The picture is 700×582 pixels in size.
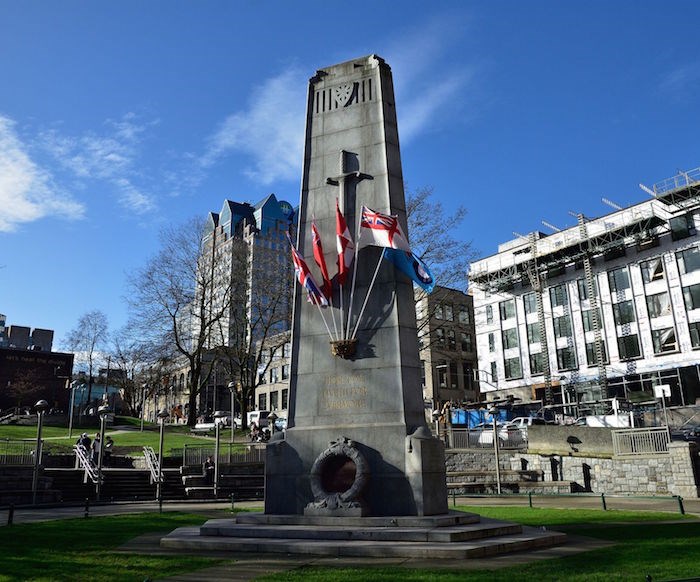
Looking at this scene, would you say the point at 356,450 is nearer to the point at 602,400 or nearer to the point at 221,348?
the point at 221,348

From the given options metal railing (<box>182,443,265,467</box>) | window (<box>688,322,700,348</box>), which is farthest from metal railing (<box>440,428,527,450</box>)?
window (<box>688,322,700,348</box>)

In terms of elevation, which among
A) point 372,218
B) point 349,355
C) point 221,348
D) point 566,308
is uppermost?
point 566,308

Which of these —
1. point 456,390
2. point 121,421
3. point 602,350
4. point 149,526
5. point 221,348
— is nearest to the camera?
point 149,526

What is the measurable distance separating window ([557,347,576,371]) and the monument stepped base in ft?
156

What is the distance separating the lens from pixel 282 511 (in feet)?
46.3

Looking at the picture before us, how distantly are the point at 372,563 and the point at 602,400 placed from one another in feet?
149

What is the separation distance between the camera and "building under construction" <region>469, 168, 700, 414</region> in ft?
164

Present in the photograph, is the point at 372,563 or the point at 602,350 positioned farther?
the point at 602,350

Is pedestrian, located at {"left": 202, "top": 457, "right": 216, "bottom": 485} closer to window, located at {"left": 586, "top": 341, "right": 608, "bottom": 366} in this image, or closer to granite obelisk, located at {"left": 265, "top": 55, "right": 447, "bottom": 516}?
granite obelisk, located at {"left": 265, "top": 55, "right": 447, "bottom": 516}

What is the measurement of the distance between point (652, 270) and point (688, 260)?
10.4ft

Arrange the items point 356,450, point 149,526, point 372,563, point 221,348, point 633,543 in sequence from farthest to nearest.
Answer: point 221,348
point 149,526
point 356,450
point 633,543
point 372,563

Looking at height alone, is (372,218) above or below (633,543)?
above

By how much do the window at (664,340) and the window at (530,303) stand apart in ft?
41.8

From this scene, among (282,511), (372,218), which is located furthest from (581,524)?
(372,218)
